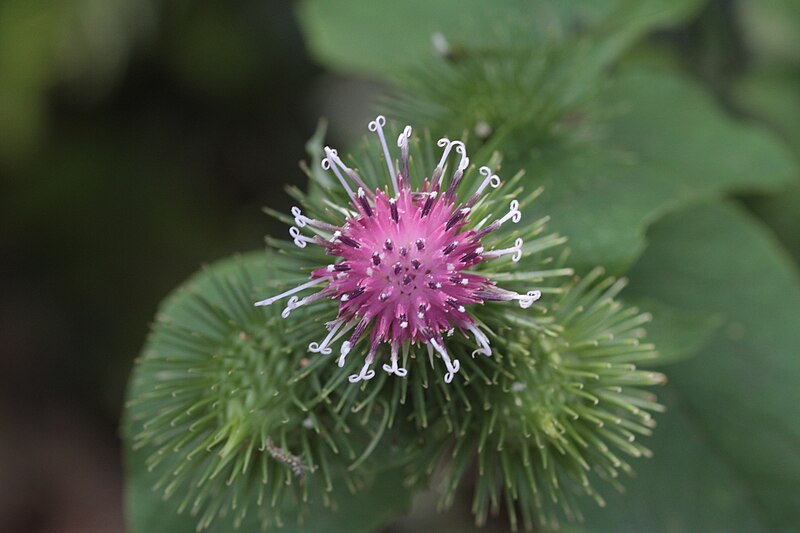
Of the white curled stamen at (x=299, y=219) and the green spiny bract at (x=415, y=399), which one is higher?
the white curled stamen at (x=299, y=219)

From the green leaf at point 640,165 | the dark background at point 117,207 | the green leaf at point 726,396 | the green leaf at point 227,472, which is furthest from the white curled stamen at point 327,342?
the dark background at point 117,207

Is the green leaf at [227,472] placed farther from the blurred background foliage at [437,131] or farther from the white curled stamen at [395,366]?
the blurred background foliage at [437,131]

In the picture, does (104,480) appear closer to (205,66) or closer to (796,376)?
(205,66)

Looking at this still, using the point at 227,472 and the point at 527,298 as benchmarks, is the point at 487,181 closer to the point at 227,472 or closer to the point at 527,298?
the point at 527,298

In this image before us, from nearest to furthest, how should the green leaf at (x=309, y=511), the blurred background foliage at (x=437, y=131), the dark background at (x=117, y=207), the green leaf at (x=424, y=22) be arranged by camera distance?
the green leaf at (x=309, y=511) → the blurred background foliage at (x=437, y=131) → the green leaf at (x=424, y=22) → the dark background at (x=117, y=207)

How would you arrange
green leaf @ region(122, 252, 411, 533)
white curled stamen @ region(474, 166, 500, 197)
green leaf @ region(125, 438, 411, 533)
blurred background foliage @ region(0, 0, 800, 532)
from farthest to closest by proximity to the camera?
blurred background foliage @ region(0, 0, 800, 532)
green leaf @ region(125, 438, 411, 533)
green leaf @ region(122, 252, 411, 533)
white curled stamen @ region(474, 166, 500, 197)

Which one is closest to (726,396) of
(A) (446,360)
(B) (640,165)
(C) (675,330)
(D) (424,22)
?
(C) (675,330)

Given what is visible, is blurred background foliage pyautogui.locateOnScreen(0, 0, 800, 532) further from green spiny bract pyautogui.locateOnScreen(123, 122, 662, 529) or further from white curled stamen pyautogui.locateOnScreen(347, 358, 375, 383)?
white curled stamen pyautogui.locateOnScreen(347, 358, 375, 383)

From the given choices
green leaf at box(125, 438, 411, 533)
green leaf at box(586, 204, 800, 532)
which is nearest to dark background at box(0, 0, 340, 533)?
green leaf at box(125, 438, 411, 533)
